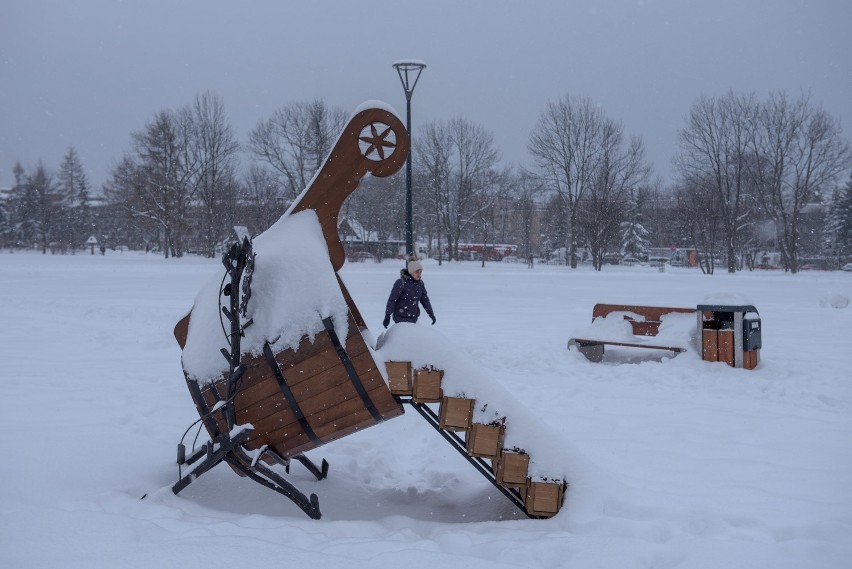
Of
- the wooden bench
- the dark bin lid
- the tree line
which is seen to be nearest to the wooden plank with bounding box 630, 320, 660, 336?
the wooden bench

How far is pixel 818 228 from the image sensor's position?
6412cm

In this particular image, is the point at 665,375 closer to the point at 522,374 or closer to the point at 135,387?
the point at 522,374

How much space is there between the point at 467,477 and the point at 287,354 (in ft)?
6.52

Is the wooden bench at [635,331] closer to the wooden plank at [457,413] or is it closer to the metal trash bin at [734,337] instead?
the metal trash bin at [734,337]

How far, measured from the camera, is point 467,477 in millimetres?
5359

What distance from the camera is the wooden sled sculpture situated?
13.5ft

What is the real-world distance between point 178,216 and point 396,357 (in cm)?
4814

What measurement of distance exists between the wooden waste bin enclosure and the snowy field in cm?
53

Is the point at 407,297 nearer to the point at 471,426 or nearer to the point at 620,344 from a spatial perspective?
the point at 620,344

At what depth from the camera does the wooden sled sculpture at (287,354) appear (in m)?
4.12

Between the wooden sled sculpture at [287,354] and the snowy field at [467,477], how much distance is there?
48 centimetres

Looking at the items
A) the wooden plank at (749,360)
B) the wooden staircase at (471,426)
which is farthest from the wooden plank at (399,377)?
the wooden plank at (749,360)

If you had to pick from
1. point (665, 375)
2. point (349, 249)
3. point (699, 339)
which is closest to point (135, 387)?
point (665, 375)

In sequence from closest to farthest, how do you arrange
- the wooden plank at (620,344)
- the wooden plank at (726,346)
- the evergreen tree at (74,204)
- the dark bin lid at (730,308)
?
the dark bin lid at (730,308) → the wooden plank at (726,346) → the wooden plank at (620,344) → the evergreen tree at (74,204)
